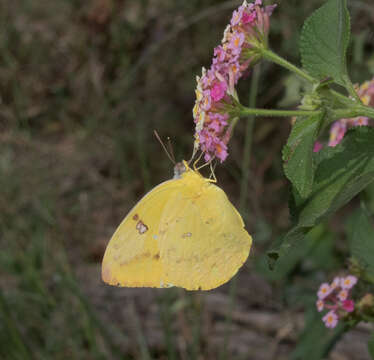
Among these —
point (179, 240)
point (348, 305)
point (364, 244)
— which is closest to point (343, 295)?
point (348, 305)

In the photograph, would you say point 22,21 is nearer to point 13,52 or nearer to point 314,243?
point 13,52

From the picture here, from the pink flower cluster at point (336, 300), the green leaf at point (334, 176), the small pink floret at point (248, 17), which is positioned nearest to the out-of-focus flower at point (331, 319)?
the pink flower cluster at point (336, 300)

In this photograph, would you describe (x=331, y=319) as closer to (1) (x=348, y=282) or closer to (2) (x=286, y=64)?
(1) (x=348, y=282)

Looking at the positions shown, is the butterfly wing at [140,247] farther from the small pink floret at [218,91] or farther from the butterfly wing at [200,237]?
the small pink floret at [218,91]

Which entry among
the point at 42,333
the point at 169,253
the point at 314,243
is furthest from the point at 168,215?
the point at 42,333

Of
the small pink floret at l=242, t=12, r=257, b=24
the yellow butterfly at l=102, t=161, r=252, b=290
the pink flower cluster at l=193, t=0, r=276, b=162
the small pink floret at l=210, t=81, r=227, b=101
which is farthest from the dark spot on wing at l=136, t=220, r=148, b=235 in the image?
the small pink floret at l=242, t=12, r=257, b=24
